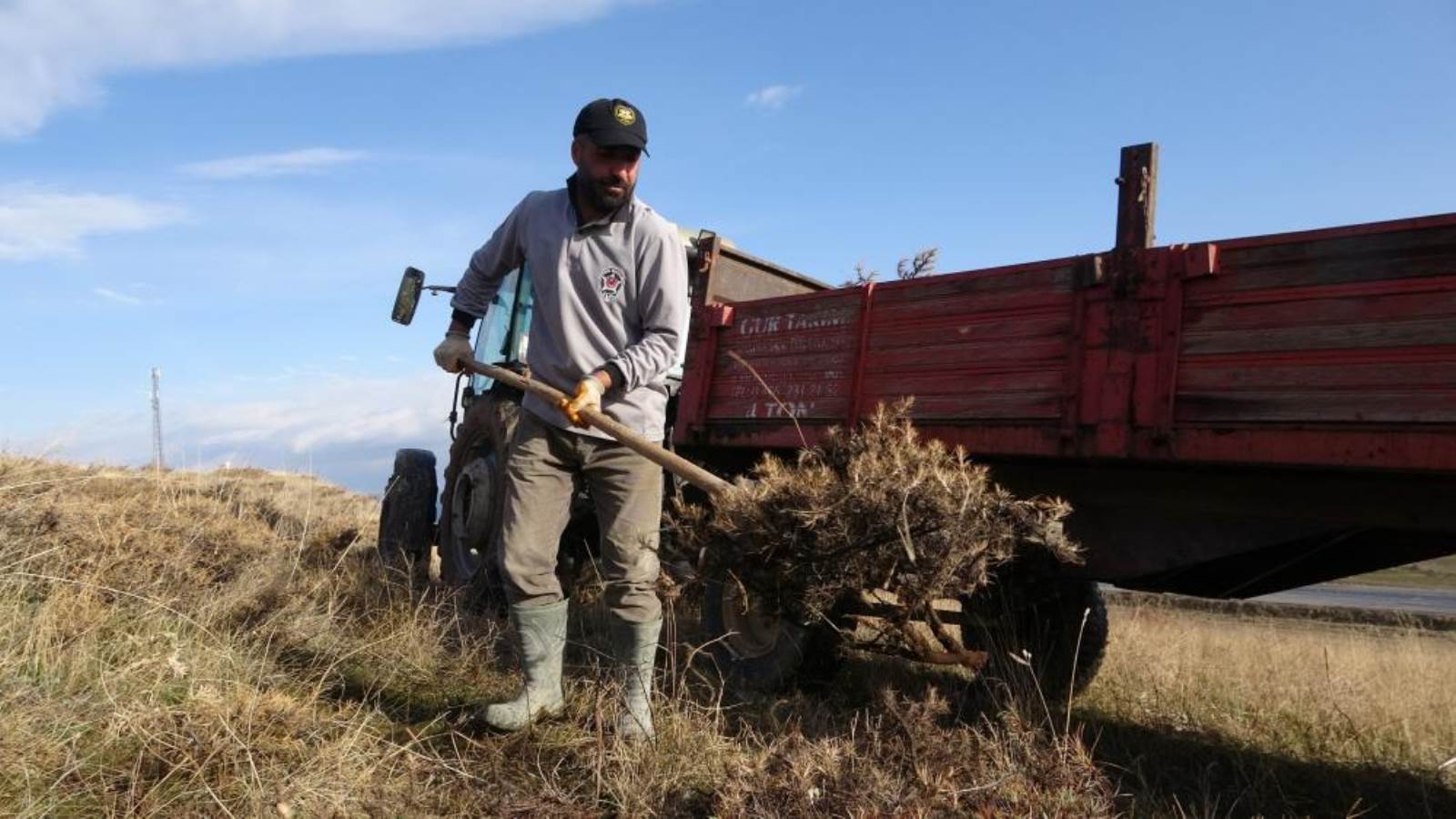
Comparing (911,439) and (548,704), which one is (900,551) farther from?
(548,704)

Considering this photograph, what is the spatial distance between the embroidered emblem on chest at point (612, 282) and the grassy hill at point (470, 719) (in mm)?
1197

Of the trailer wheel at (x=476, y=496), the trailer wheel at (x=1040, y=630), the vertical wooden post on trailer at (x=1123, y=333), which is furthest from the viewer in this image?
the trailer wheel at (x=476, y=496)

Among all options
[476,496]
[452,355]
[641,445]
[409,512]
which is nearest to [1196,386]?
[641,445]

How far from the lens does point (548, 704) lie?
3809 mm

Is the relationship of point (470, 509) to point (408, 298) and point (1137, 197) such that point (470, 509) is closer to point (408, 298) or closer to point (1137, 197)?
point (408, 298)

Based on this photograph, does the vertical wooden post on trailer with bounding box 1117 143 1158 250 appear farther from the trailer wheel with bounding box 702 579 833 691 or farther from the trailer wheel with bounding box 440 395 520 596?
the trailer wheel with bounding box 440 395 520 596

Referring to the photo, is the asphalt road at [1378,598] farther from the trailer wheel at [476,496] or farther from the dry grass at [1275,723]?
the trailer wheel at [476,496]

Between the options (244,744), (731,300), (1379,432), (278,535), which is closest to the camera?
(244,744)

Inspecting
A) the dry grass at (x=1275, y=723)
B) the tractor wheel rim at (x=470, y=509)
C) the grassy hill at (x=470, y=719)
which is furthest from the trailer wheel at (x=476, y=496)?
the dry grass at (x=1275, y=723)

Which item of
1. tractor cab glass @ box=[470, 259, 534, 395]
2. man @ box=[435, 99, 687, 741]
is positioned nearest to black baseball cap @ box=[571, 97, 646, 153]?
man @ box=[435, 99, 687, 741]

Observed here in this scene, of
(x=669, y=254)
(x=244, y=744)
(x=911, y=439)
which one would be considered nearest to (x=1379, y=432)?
(x=911, y=439)

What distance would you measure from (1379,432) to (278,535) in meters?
6.21

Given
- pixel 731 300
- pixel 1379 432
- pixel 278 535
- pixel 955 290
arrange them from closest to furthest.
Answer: pixel 1379 432, pixel 955 290, pixel 731 300, pixel 278 535

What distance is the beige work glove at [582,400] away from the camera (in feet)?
11.7
